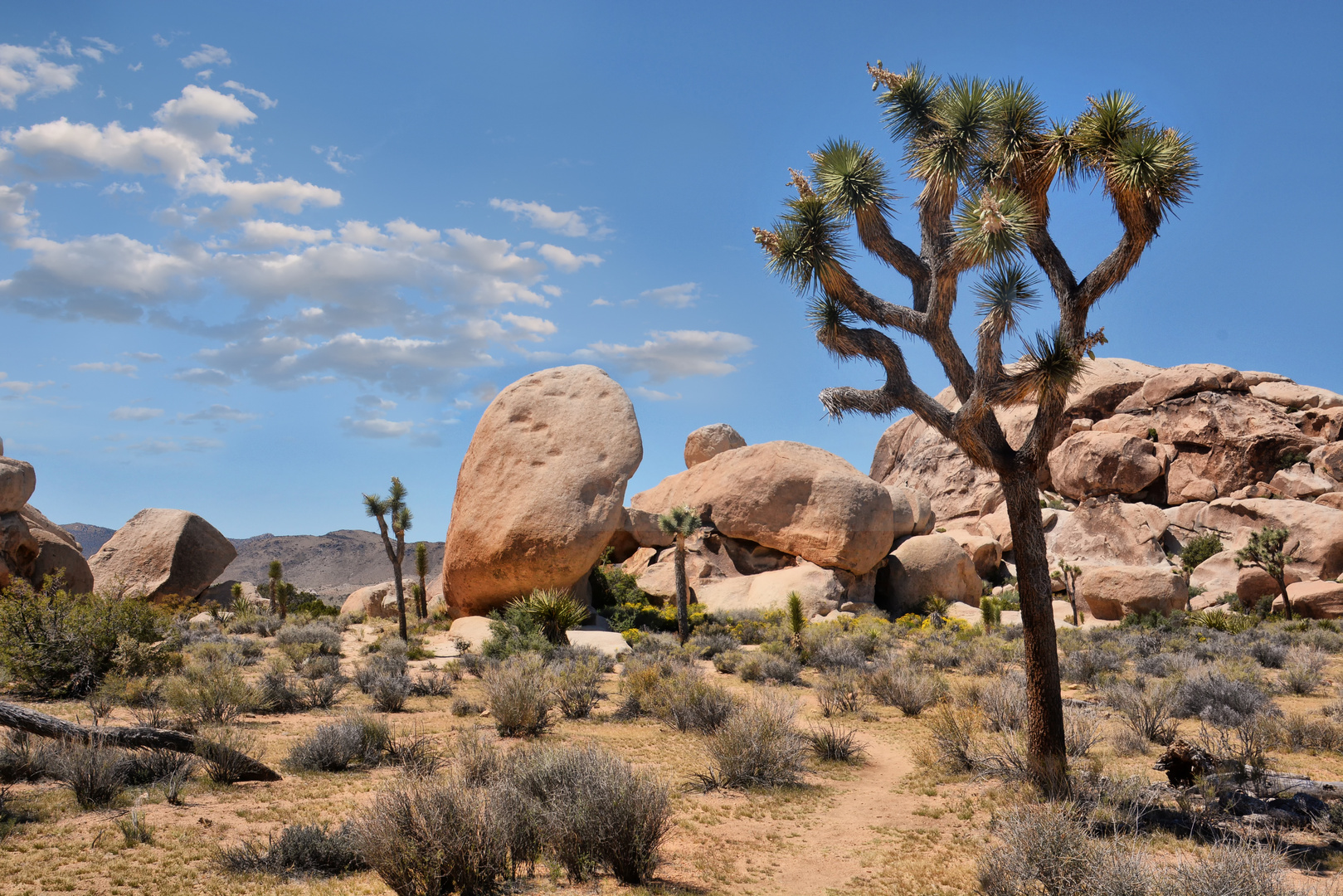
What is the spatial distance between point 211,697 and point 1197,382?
50171 millimetres

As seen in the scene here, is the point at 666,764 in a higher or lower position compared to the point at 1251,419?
lower

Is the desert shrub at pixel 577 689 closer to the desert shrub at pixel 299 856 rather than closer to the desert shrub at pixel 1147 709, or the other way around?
the desert shrub at pixel 299 856

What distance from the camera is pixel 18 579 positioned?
12312 mm

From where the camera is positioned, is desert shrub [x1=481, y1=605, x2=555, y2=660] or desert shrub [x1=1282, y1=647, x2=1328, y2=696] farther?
desert shrub [x1=481, y1=605, x2=555, y2=660]

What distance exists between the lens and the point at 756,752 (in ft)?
28.0

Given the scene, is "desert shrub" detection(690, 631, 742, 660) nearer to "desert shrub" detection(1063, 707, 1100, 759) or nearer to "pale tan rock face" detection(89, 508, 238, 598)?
"desert shrub" detection(1063, 707, 1100, 759)

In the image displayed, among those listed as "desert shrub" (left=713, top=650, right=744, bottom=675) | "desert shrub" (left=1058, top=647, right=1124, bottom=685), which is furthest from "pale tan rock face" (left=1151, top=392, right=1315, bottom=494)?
"desert shrub" (left=713, top=650, right=744, bottom=675)

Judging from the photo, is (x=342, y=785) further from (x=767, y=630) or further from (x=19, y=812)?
(x=767, y=630)

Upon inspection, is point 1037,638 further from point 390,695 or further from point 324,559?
point 324,559

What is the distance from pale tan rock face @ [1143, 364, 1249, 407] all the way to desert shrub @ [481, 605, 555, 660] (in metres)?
41.9

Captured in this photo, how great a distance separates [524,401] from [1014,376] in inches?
740

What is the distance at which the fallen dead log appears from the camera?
282 inches

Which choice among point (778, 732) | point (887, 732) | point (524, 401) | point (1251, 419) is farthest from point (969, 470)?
point (778, 732)

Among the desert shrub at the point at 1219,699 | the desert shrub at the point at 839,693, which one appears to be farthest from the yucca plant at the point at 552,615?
the desert shrub at the point at 1219,699
